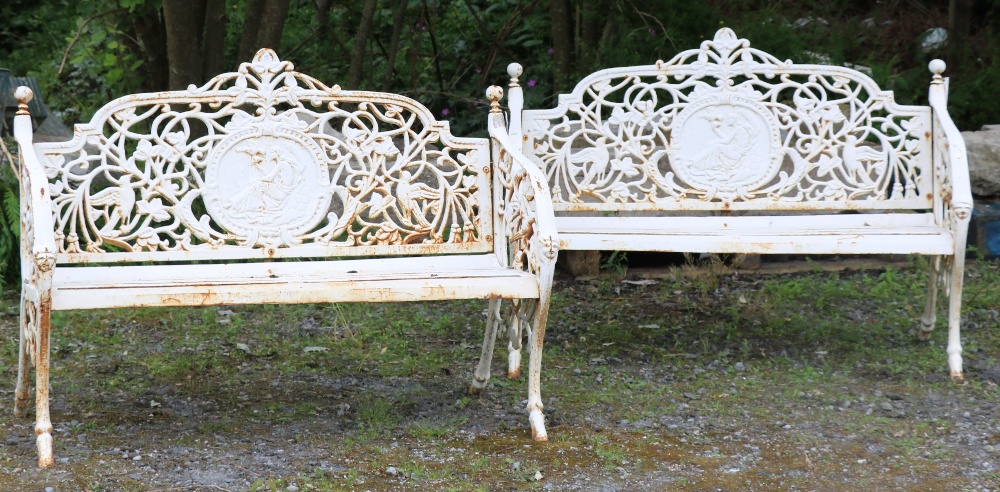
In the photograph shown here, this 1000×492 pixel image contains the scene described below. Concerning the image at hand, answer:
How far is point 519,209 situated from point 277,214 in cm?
85

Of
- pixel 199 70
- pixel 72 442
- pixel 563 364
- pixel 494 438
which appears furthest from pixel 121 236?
pixel 199 70

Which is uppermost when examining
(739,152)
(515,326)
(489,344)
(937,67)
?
(937,67)

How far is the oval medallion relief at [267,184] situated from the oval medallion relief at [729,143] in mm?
1540

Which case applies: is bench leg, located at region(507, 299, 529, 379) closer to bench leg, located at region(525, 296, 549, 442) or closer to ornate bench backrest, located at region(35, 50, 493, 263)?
bench leg, located at region(525, 296, 549, 442)

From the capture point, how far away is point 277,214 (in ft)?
12.3

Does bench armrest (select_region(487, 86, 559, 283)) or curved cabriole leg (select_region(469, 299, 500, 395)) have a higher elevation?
bench armrest (select_region(487, 86, 559, 283))

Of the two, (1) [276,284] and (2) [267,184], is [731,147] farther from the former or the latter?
(1) [276,284]

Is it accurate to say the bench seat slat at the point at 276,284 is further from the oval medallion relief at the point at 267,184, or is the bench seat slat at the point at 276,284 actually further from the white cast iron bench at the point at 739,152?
the white cast iron bench at the point at 739,152

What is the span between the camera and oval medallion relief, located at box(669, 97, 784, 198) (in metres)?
4.46

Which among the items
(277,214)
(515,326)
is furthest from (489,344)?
(277,214)

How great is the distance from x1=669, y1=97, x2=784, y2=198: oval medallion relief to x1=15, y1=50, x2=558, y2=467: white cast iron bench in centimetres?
102

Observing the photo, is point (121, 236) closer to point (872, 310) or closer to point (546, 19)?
point (872, 310)

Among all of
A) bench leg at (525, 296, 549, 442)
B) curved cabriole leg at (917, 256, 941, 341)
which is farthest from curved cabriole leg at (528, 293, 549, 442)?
curved cabriole leg at (917, 256, 941, 341)

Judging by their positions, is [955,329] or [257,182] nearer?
[257,182]
